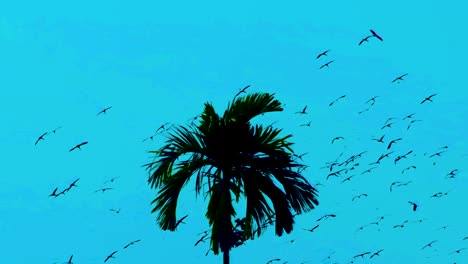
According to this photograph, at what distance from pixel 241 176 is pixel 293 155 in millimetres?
1967

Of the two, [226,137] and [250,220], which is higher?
[226,137]

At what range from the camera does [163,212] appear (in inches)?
1305

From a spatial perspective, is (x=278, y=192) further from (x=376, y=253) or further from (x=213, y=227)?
(x=376, y=253)

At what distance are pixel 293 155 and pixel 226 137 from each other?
7.57ft

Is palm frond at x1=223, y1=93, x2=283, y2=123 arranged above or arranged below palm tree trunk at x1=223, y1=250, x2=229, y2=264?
above

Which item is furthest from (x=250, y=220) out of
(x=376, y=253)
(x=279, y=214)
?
(x=376, y=253)

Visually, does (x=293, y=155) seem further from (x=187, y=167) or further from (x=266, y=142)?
(x=187, y=167)

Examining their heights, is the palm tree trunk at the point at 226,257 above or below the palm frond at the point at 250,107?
below

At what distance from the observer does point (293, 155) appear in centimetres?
3256

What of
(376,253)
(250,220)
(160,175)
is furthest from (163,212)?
(376,253)

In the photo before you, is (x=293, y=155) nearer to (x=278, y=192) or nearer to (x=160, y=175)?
(x=278, y=192)

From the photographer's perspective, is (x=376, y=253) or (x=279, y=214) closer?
(x=279, y=214)

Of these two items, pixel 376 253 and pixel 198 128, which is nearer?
pixel 198 128

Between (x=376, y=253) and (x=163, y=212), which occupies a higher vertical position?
(x=376, y=253)
